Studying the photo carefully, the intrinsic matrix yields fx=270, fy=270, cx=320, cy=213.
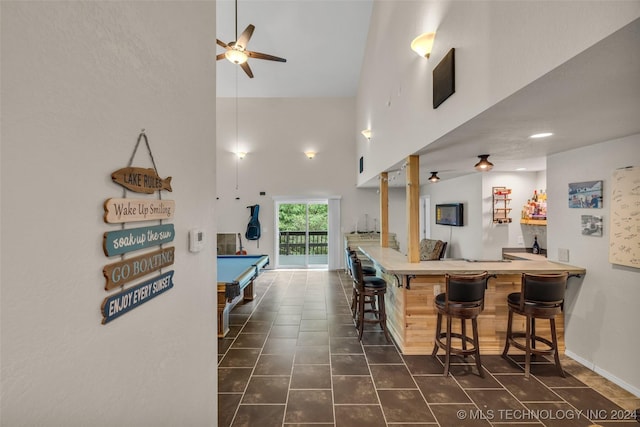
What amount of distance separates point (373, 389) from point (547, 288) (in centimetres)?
197

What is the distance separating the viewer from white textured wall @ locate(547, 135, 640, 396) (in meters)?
2.46

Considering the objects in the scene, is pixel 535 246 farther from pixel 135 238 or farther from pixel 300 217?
pixel 135 238

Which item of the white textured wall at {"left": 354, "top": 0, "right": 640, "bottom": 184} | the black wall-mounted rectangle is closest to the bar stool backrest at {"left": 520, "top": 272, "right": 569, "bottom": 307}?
the white textured wall at {"left": 354, "top": 0, "right": 640, "bottom": 184}

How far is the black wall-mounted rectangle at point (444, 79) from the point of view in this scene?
2271mm

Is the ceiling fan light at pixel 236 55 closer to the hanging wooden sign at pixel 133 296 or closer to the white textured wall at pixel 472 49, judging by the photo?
the white textured wall at pixel 472 49

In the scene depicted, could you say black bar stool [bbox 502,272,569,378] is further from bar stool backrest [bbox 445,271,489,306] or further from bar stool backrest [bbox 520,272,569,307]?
bar stool backrest [bbox 445,271,489,306]

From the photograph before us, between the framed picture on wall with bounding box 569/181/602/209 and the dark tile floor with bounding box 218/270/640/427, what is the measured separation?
171 centimetres

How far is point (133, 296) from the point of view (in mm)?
925

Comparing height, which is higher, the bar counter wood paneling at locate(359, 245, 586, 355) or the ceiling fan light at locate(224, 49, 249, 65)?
the ceiling fan light at locate(224, 49, 249, 65)

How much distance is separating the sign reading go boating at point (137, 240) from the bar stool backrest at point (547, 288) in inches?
126

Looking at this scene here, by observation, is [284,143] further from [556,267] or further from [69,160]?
[69,160]

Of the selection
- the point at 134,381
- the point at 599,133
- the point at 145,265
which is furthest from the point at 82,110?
the point at 599,133

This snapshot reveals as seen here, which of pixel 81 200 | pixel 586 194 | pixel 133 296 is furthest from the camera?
pixel 586 194

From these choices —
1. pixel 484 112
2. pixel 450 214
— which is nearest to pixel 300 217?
pixel 450 214
